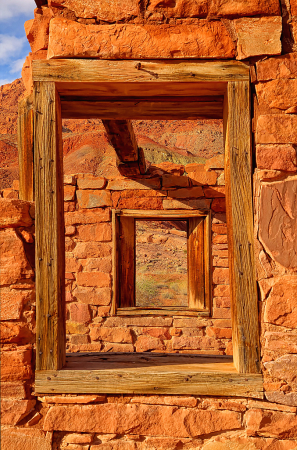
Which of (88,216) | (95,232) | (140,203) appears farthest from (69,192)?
(140,203)

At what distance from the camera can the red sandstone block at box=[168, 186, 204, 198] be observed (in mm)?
5406

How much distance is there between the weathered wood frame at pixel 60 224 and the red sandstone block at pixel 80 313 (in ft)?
11.2

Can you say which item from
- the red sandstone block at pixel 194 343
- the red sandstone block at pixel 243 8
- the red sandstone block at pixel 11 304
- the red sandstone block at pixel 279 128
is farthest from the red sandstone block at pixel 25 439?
the red sandstone block at pixel 194 343

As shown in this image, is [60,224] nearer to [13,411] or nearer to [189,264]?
[13,411]

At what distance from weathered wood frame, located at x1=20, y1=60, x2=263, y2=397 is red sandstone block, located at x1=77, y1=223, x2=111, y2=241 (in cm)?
337

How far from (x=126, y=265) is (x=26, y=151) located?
361 centimetres

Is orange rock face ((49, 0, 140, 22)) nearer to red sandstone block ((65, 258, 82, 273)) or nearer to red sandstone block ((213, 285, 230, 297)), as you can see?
red sandstone block ((65, 258, 82, 273))

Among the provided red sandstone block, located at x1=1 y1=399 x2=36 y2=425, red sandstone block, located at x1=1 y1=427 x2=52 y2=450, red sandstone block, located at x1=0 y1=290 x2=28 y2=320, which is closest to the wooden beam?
red sandstone block, located at x1=0 y1=290 x2=28 y2=320

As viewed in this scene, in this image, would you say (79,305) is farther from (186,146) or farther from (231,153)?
(186,146)

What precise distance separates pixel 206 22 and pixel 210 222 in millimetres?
3635

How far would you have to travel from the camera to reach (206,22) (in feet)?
6.37

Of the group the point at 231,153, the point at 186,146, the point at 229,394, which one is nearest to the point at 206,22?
the point at 231,153

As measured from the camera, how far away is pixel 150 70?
6.39 feet

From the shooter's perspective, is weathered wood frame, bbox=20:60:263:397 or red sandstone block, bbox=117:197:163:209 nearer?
weathered wood frame, bbox=20:60:263:397
